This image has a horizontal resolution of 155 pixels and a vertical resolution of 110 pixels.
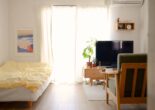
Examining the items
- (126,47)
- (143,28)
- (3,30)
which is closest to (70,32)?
(126,47)

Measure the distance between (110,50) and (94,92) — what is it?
48.2 inches

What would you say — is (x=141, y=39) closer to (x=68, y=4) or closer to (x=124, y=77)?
(x=68, y=4)

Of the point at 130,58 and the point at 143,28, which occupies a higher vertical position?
the point at 143,28

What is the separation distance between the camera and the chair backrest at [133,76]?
3.89 m

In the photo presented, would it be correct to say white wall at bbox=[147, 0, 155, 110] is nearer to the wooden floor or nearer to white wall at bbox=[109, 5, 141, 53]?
the wooden floor

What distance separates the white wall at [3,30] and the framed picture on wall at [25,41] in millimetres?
338

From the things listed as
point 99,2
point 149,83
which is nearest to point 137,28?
point 99,2

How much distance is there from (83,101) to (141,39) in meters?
2.80

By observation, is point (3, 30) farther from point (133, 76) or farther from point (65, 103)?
point (133, 76)

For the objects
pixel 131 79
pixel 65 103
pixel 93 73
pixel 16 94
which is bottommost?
pixel 65 103

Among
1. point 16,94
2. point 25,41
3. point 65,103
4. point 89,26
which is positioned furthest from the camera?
point 25,41

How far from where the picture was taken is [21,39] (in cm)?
719

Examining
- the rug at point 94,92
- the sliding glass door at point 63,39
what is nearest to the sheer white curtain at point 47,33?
the sliding glass door at point 63,39

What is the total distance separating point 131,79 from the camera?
13.0ft
